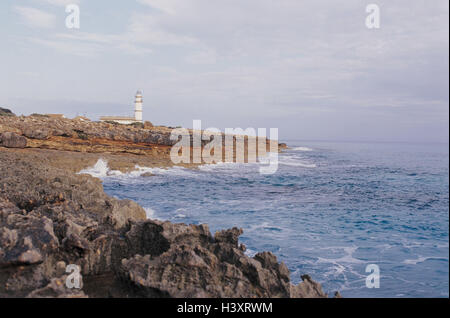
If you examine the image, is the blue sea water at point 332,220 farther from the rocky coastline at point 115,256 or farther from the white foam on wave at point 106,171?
the rocky coastline at point 115,256

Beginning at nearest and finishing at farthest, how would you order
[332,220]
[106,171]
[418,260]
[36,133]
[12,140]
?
[418,260], [332,220], [12,140], [106,171], [36,133]

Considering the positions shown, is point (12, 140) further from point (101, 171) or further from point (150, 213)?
point (150, 213)

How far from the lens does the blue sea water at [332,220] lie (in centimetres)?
575

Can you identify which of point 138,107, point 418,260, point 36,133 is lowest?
point 418,260

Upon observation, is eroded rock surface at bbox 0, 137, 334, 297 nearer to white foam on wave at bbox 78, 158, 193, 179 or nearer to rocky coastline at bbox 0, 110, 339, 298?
rocky coastline at bbox 0, 110, 339, 298

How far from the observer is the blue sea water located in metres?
5.75

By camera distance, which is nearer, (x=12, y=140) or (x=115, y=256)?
(x=115, y=256)

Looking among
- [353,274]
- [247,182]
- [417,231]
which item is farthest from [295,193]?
[353,274]

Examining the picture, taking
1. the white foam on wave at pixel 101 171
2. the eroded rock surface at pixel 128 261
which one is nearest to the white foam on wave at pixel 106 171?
the white foam on wave at pixel 101 171

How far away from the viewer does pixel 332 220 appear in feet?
32.3

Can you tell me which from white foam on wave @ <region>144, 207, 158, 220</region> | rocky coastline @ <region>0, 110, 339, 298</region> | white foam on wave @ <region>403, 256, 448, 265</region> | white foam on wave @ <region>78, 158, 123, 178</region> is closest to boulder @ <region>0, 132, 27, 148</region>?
white foam on wave @ <region>78, 158, 123, 178</region>

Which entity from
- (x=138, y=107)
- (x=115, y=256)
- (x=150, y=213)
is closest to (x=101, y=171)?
(x=150, y=213)
